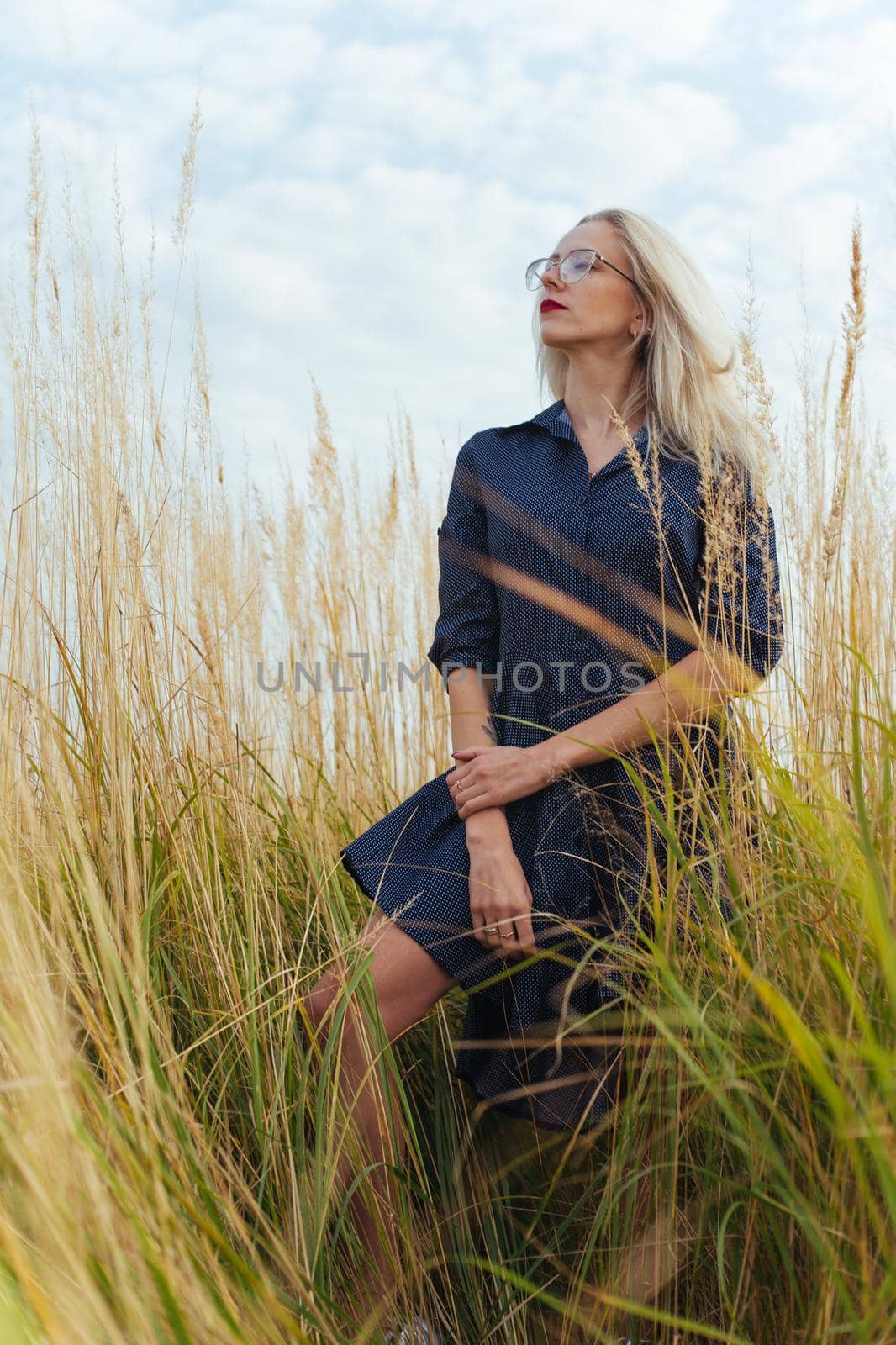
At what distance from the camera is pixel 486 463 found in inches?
69.7

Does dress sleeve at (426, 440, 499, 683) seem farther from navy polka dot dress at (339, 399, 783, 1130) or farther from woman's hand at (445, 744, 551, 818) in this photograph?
woman's hand at (445, 744, 551, 818)

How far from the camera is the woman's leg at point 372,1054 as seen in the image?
125 centimetres

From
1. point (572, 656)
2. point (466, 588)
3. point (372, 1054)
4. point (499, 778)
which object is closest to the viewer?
point (372, 1054)

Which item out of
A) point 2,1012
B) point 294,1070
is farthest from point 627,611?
point 2,1012

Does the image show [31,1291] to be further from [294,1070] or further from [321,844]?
[321,844]

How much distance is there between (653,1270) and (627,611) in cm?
85

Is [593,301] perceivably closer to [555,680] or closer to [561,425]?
[561,425]

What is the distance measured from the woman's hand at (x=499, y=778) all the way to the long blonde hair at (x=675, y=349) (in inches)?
21.8

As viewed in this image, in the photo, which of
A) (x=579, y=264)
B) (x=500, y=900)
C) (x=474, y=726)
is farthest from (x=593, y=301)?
(x=500, y=900)

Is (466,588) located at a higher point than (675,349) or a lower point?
lower

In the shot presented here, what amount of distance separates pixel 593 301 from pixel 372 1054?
3.93 ft

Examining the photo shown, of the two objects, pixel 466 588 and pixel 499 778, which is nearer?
pixel 499 778

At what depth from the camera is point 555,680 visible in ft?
5.27

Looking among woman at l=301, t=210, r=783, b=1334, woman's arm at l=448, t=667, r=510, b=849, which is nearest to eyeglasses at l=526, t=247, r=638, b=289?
woman at l=301, t=210, r=783, b=1334
